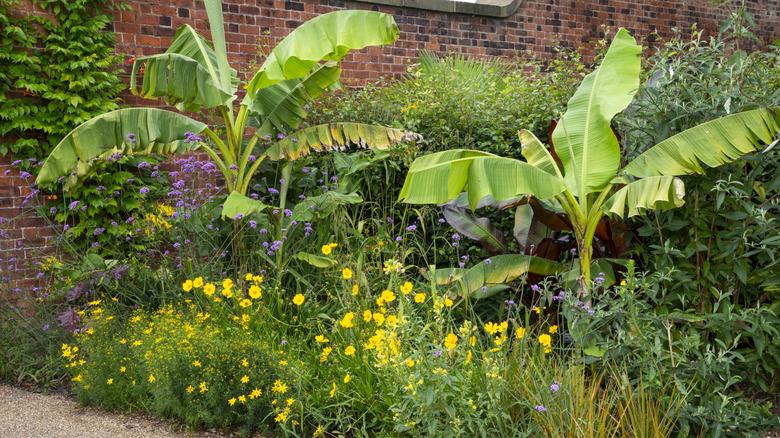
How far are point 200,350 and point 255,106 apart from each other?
9.45ft

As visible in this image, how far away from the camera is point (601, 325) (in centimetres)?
468

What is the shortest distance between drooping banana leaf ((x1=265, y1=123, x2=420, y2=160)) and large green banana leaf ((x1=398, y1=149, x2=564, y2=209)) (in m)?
2.03

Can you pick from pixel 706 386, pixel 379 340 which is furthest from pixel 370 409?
pixel 706 386

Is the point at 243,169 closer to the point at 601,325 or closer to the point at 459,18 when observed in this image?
the point at 601,325

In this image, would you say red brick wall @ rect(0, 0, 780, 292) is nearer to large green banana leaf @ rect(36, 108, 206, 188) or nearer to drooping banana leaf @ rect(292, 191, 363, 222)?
large green banana leaf @ rect(36, 108, 206, 188)

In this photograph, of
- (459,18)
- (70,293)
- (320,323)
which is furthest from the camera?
(459,18)

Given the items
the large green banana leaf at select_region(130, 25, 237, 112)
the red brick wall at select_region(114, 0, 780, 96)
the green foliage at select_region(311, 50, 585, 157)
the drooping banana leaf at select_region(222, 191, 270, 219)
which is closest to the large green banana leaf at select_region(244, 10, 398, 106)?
the large green banana leaf at select_region(130, 25, 237, 112)

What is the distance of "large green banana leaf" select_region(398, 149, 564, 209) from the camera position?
503cm

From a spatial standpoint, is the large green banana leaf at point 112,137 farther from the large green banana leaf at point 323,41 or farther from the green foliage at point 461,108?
the green foliage at point 461,108

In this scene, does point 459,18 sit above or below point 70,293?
above

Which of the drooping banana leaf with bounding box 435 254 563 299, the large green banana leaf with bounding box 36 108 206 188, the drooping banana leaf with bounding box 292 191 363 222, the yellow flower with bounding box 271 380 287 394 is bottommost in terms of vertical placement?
the yellow flower with bounding box 271 380 287 394

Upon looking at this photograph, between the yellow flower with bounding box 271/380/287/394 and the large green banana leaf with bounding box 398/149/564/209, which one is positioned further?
the large green banana leaf with bounding box 398/149/564/209

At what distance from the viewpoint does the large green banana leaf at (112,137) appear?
6656 millimetres

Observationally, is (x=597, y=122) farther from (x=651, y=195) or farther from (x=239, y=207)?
(x=239, y=207)
